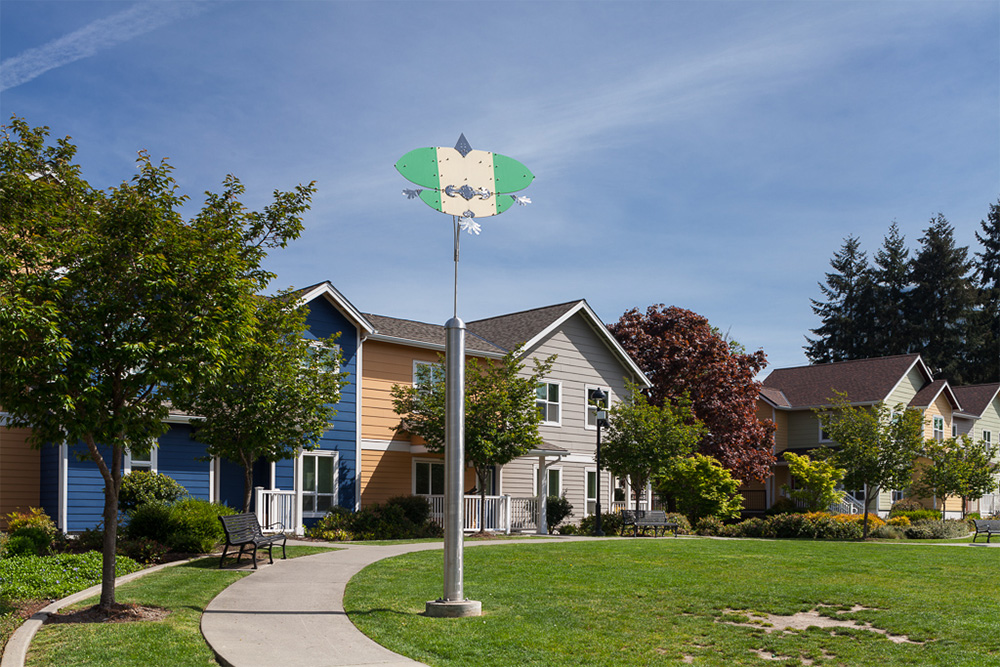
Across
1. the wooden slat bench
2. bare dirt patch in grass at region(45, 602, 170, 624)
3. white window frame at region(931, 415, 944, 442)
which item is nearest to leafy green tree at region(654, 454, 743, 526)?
the wooden slat bench

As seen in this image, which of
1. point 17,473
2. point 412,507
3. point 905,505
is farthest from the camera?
point 905,505

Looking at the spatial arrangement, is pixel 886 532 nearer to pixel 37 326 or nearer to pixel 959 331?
pixel 37 326

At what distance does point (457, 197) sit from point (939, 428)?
142 feet

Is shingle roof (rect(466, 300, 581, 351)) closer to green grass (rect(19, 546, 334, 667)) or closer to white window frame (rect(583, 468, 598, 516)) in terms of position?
white window frame (rect(583, 468, 598, 516))

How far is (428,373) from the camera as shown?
28594 millimetres

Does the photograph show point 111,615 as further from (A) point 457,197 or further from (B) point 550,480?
(B) point 550,480

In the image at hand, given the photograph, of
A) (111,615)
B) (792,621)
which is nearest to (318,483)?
(111,615)

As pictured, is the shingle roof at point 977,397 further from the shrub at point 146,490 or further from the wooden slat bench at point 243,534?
the wooden slat bench at point 243,534

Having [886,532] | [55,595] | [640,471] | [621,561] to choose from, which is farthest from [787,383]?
[55,595]

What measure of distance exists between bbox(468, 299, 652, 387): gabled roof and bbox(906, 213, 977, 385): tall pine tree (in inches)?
1773

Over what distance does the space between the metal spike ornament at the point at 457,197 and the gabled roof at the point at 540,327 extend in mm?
18583

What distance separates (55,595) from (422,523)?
1406 centimetres

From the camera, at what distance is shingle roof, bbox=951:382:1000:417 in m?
52.2

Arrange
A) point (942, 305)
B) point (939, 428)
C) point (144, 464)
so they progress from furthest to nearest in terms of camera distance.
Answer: point (942, 305) < point (939, 428) < point (144, 464)
